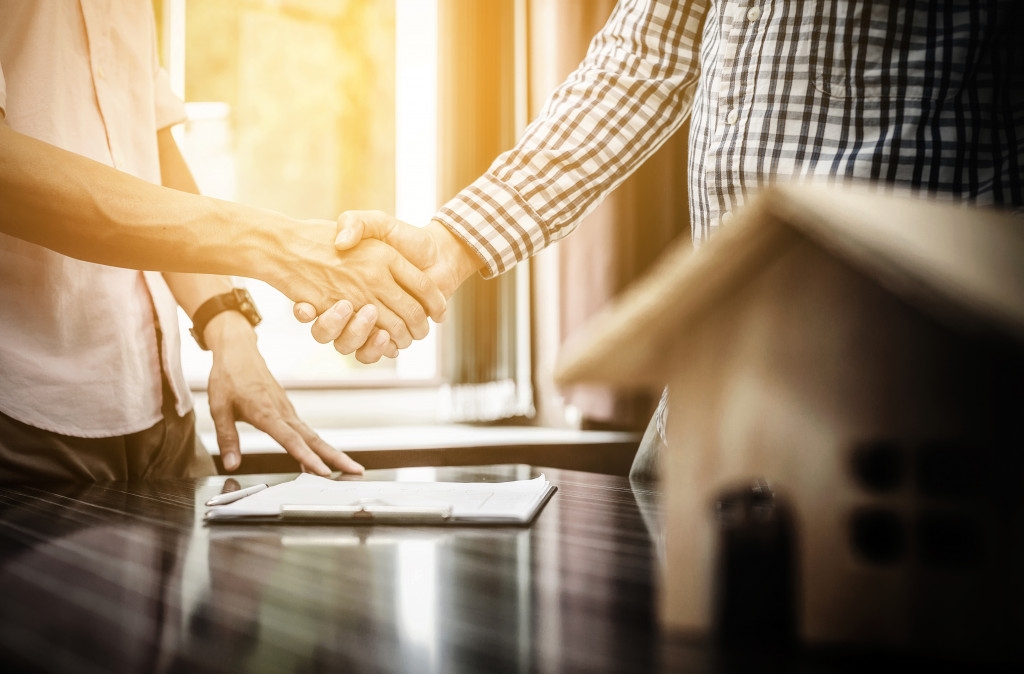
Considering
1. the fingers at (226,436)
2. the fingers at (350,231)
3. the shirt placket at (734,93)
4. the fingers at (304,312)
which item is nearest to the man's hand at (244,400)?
the fingers at (226,436)

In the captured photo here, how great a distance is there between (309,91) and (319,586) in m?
2.37

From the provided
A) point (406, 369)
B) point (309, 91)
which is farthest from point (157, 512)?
point (309, 91)

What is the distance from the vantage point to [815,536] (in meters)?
0.28

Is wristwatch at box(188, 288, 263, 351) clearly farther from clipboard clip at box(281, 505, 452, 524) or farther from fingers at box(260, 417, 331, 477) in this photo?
clipboard clip at box(281, 505, 452, 524)

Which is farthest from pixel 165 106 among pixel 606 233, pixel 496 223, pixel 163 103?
pixel 606 233

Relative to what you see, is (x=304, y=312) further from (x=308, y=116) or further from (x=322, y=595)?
(x=308, y=116)

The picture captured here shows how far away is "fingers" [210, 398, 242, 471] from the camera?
1159 mm

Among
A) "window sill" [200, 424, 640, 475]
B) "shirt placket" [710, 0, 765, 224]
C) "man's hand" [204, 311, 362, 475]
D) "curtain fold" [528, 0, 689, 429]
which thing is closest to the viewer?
"shirt placket" [710, 0, 765, 224]

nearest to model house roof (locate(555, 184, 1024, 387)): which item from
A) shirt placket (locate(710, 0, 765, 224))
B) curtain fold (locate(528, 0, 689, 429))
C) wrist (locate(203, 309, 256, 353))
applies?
shirt placket (locate(710, 0, 765, 224))

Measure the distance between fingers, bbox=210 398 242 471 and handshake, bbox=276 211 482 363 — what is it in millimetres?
227

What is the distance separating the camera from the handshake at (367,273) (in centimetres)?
128

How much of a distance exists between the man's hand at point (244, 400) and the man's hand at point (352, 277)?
0.47 feet

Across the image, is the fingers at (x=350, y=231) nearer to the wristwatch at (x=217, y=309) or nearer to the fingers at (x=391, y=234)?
the fingers at (x=391, y=234)

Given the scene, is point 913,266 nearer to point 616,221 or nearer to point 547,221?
point 547,221
